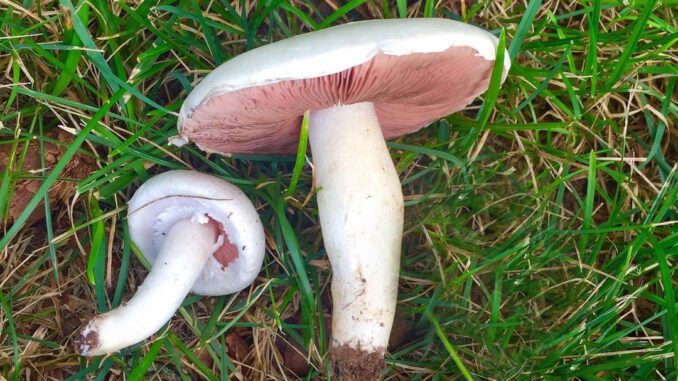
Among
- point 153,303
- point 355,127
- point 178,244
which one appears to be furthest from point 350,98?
point 153,303

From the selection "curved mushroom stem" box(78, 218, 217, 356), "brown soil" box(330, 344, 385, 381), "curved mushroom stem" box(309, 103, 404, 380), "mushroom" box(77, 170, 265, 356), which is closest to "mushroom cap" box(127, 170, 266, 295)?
"mushroom" box(77, 170, 265, 356)

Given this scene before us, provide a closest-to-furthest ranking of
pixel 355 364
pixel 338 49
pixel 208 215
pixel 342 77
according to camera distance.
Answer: pixel 338 49 < pixel 342 77 < pixel 355 364 < pixel 208 215

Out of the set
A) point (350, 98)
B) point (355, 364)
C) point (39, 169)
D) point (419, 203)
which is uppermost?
point (350, 98)

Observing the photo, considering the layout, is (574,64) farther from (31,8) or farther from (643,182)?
(31,8)

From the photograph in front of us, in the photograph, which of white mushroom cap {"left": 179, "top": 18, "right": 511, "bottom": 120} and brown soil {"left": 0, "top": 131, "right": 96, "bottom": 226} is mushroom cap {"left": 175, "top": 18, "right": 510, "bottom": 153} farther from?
brown soil {"left": 0, "top": 131, "right": 96, "bottom": 226}

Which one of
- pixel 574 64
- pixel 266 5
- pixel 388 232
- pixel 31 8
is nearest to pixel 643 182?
pixel 574 64

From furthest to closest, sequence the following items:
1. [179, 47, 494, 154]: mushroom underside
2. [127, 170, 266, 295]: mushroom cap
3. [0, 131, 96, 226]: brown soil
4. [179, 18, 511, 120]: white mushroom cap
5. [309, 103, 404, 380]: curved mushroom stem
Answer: [0, 131, 96, 226]: brown soil → [127, 170, 266, 295]: mushroom cap → [309, 103, 404, 380]: curved mushroom stem → [179, 47, 494, 154]: mushroom underside → [179, 18, 511, 120]: white mushroom cap

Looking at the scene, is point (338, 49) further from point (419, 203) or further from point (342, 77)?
point (419, 203)
